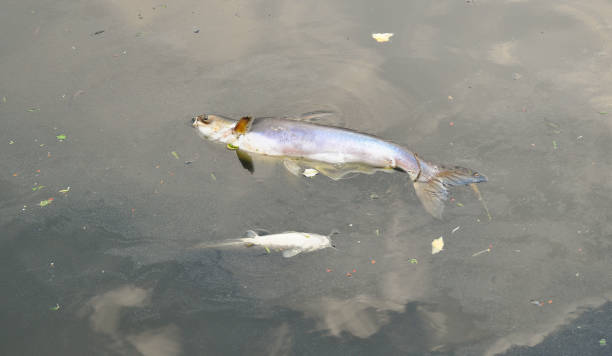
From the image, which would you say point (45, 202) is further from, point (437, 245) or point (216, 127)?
point (437, 245)

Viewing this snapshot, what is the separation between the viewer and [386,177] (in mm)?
3797

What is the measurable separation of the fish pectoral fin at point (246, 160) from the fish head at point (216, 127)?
12 cm

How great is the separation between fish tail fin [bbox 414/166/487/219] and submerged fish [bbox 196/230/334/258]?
2.56 feet

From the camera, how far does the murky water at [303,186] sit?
3.21 m

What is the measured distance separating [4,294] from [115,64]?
8.01 ft

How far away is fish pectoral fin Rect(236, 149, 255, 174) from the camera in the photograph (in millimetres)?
3916

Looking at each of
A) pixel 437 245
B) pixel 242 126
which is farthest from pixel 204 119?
pixel 437 245

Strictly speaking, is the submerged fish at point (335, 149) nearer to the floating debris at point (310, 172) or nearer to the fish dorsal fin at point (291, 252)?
the floating debris at point (310, 172)

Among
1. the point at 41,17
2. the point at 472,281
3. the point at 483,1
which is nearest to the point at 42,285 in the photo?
the point at 472,281

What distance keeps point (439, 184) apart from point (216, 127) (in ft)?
5.93

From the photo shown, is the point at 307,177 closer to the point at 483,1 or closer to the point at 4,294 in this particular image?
the point at 4,294

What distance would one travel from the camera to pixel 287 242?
3477 mm

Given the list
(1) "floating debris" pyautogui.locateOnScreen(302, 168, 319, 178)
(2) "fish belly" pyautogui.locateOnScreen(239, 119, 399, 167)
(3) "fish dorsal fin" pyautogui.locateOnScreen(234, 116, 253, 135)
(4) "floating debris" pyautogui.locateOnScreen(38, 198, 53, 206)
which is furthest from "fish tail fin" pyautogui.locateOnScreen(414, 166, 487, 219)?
(4) "floating debris" pyautogui.locateOnScreen(38, 198, 53, 206)

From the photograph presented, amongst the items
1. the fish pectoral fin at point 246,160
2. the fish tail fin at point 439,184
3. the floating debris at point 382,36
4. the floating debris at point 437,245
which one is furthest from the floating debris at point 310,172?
the floating debris at point 382,36
